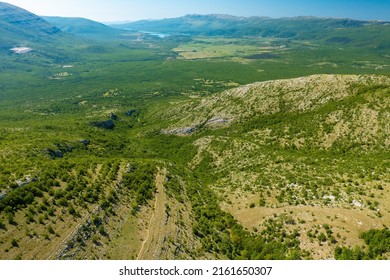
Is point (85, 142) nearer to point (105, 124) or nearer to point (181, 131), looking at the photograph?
point (181, 131)

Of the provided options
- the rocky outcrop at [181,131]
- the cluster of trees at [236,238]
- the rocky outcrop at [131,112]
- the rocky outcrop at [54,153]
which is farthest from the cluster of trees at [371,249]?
the rocky outcrop at [131,112]

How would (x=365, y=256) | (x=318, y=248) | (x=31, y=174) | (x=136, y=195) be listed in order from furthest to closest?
(x=136, y=195) → (x=31, y=174) → (x=318, y=248) → (x=365, y=256)

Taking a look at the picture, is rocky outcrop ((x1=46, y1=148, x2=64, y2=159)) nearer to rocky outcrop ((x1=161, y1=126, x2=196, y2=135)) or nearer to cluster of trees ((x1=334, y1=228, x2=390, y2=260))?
rocky outcrop ((x1=161, y1=126, x2=196, y2=135))

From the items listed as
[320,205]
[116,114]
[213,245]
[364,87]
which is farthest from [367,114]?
[116,114]

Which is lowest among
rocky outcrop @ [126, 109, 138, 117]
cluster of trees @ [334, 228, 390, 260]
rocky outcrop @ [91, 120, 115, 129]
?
rocky outcrop @ [126, 109, 138, 117]

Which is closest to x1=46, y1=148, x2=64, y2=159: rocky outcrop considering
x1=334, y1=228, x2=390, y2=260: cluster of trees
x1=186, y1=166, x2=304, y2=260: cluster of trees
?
x1=186, y1=166, x2=304, y2=260: cluster of trees

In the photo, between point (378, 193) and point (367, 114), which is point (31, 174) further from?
point (367, 114)

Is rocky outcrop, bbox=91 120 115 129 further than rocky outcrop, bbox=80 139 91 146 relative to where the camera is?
Yes

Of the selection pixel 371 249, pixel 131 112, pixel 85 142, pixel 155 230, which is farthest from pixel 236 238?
pixel 131 112
